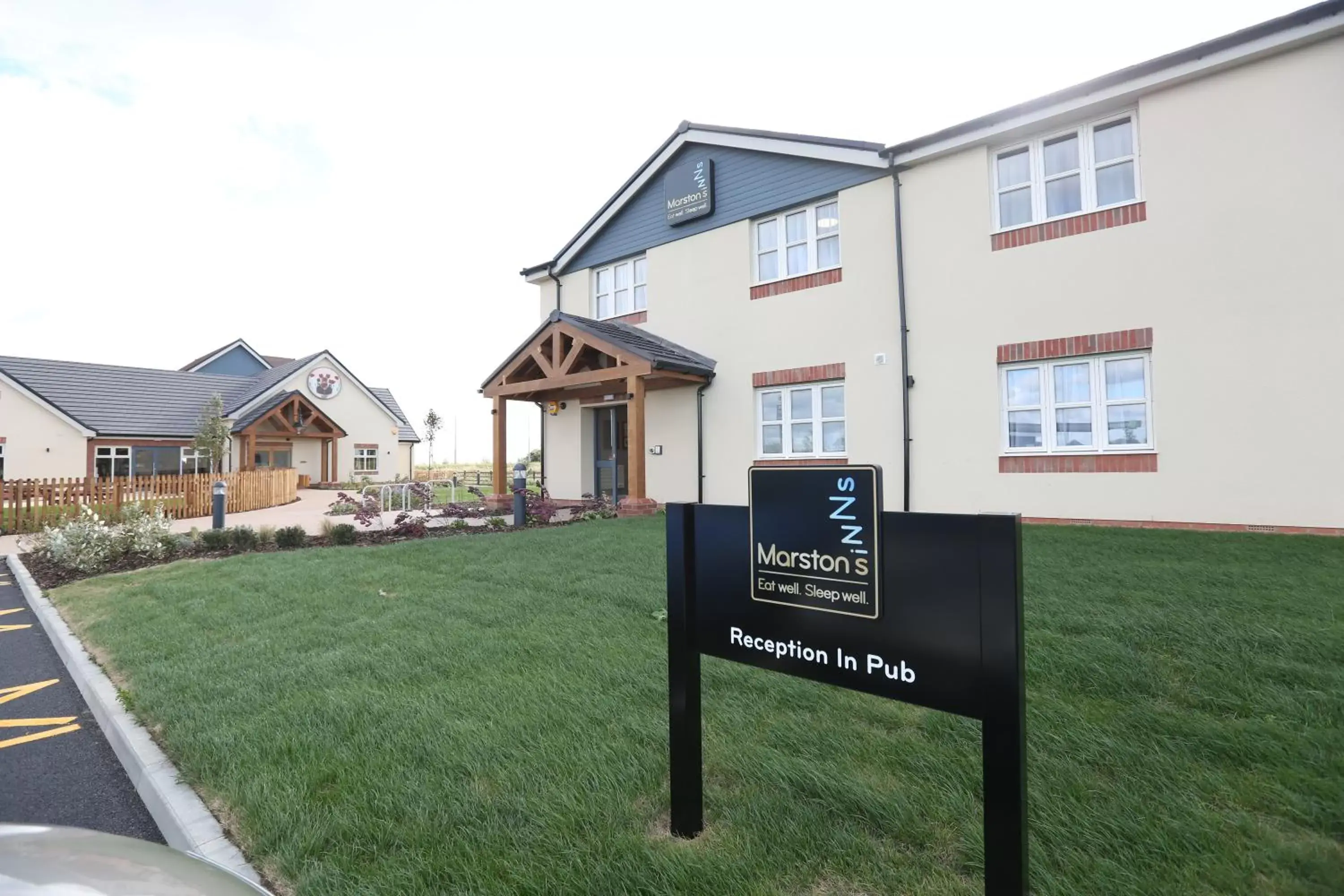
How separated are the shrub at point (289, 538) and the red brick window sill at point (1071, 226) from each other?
1282cm

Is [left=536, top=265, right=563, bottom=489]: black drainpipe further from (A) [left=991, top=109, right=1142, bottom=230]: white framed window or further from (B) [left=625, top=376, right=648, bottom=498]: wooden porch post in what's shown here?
(A) [left=991, top=109, right=1142, bottom=230]: white framed window

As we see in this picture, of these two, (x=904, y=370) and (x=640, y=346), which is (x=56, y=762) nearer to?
(x=640, y=346)

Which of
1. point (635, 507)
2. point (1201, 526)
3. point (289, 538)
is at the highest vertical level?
point (635, 507)

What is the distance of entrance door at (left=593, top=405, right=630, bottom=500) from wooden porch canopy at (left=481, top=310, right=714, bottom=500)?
658 millimetres

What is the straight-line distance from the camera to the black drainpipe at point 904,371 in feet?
36.0

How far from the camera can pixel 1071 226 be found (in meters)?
9.65

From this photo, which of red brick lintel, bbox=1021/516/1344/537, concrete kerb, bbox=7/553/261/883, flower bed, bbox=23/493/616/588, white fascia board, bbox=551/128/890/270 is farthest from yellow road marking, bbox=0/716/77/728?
white fascia board, bbox=551/128/890/270

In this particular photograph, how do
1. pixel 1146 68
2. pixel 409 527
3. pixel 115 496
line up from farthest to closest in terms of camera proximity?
pixel 115 496 < pixel 409 527 < pixel 1146 68

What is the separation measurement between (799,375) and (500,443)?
24.7 feet

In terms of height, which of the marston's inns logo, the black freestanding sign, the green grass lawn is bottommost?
the green grass lawn

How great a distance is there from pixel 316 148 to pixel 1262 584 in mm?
20793

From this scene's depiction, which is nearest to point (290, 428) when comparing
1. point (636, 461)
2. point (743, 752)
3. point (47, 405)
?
point (47, 405)

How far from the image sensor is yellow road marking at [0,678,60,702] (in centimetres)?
482

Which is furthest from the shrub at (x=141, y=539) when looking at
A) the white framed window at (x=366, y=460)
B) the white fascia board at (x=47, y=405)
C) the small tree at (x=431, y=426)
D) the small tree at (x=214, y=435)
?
the small tree at (x=431, y=426)
